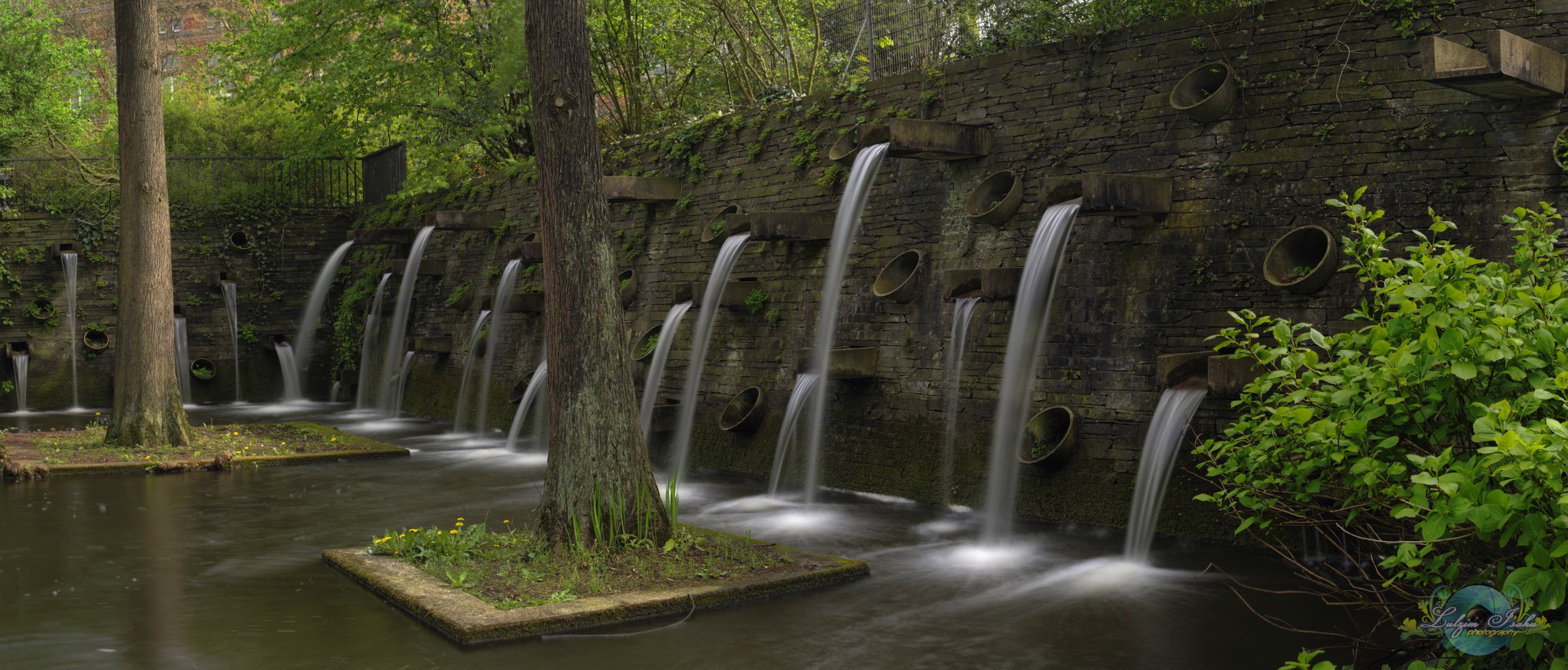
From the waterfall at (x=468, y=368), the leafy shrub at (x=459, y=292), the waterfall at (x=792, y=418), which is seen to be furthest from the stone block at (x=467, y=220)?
the waterfall at (x=792, y=418)

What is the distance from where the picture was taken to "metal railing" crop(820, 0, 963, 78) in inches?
444

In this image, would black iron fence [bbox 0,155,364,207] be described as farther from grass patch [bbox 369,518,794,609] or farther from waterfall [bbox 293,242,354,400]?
grass patch [bbox 369,518,794,609]

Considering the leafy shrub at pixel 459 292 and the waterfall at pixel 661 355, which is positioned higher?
the leafy shrub at pixel 459 292

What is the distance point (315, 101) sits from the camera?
66.2ft

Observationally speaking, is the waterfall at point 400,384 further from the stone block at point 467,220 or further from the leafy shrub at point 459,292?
the stone block at point 467,220

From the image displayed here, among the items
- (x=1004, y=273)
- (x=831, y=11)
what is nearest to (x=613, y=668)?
(x=1004, y=273)

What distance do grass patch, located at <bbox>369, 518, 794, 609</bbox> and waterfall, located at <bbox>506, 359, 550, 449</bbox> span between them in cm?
653

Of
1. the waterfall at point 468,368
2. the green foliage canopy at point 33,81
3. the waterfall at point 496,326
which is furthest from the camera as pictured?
the green foliage canopy at point 33,81

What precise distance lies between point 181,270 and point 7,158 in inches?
143

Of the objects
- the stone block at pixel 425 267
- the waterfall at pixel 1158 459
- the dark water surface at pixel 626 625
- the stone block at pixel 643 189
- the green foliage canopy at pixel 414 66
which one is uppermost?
the green foliage canopy at pixel 414 66

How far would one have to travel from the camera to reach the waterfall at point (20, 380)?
1841cm

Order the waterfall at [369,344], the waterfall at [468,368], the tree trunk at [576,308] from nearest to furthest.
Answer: the tree trunk at [576,308]
the waterfall at [468,368]
the waterfall at [369,344]

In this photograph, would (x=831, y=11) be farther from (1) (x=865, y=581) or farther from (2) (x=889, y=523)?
(1) (x=865, y=581)

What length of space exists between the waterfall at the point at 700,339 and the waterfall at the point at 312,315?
11454 mm
